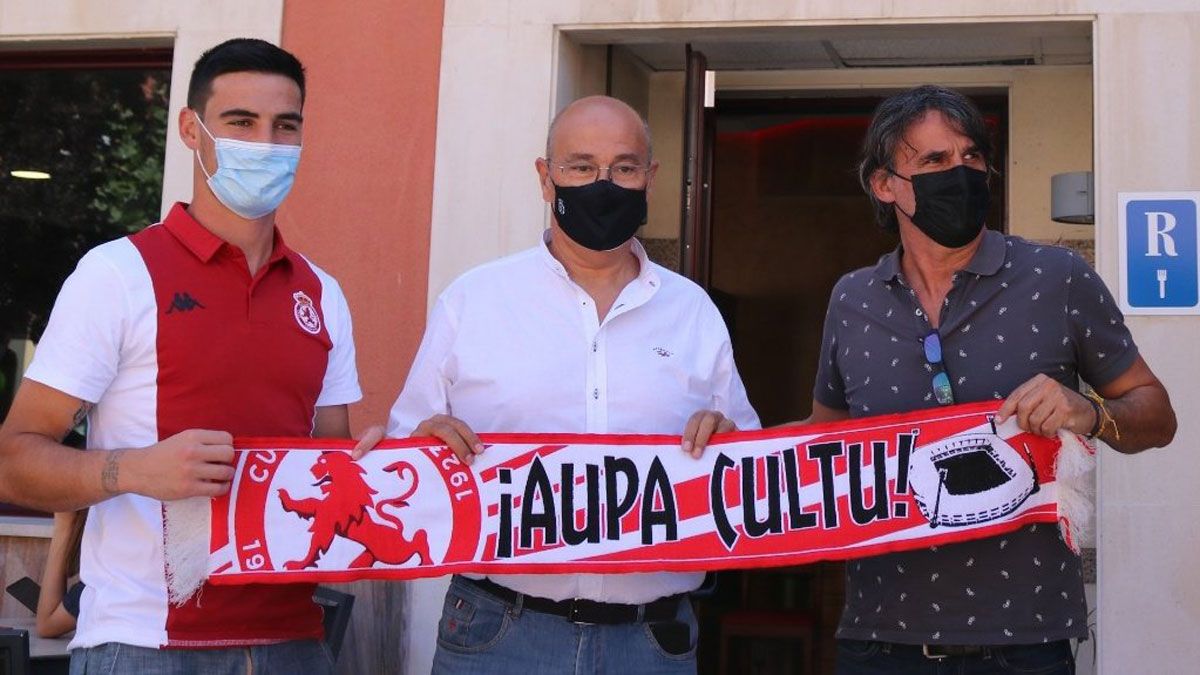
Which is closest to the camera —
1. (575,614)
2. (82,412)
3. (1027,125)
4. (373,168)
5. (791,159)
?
(82,412)

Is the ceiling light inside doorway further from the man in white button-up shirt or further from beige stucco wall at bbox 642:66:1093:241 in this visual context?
the man in white button-up shirt

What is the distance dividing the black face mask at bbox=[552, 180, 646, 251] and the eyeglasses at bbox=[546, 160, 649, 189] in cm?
1

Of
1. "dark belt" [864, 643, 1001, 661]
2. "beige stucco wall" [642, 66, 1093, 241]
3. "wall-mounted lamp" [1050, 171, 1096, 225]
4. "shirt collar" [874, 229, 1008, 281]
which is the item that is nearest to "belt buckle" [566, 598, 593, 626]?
"dark belt" [864, 643, 1001, 661]

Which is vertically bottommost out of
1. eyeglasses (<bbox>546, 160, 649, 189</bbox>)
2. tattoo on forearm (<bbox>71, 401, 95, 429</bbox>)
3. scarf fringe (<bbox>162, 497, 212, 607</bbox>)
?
scarf fringe (<bbox>162, 497, 212, 607</bbox>)

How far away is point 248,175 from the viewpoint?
313 centimetres

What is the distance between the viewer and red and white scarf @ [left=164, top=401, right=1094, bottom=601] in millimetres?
3160

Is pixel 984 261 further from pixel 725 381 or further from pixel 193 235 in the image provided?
pixel 193 235

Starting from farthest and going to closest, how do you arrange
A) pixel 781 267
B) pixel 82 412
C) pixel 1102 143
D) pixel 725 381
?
pixel 781 267 → pixel 1102 143 → pixel 725 381 → pixel 82 412

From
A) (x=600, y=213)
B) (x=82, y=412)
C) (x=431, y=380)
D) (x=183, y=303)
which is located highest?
(x=600, y=213)

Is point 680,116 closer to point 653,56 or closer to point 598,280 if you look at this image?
point 653,56

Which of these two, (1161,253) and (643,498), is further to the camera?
(1161,253)

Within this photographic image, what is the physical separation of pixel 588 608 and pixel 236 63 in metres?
1.44

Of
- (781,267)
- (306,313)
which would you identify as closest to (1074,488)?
(306,313)

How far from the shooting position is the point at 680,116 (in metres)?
6.98
